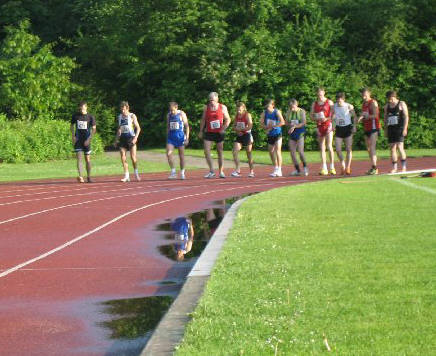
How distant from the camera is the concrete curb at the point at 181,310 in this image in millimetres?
5832

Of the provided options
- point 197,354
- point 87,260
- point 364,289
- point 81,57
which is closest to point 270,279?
point 364,289

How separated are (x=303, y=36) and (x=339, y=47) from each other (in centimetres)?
186

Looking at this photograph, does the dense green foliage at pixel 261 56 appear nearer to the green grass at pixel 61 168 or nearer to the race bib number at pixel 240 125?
the green grass at pixel 61 168

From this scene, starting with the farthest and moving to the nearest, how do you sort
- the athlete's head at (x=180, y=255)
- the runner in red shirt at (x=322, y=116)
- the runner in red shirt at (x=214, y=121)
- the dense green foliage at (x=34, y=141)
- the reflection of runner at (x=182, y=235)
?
the dense green foliage at (x=34, y=141) < the runner in red shirt at (x=322, y=116) < the runner in red shirt at (x=214, y=121) < the reflection of runner at (x=182, y=235) < the athlete's head at (x=180, y=255)

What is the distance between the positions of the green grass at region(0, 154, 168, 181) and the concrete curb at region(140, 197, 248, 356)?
16768 mm

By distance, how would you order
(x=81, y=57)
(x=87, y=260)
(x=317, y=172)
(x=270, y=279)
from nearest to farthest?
(x=270, y=279)
(x=87, y=260)
(x=317, y=172)
(x=81, y=57)

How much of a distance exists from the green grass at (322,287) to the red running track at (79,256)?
2.39 feet

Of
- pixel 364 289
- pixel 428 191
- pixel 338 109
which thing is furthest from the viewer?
pixel 338 109

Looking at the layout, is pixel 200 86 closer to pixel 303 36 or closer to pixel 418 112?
pixel 303 36

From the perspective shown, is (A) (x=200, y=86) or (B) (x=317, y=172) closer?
(B) (x=317, y=172)

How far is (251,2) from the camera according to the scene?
41.4 m

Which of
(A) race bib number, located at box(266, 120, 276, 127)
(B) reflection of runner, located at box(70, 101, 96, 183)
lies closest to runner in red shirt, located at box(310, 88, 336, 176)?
(A) race bib number, located at box(266, 120, 276, 127)

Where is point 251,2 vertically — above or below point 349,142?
above

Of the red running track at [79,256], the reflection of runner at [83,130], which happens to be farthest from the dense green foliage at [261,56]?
the red running track at [79,256]
